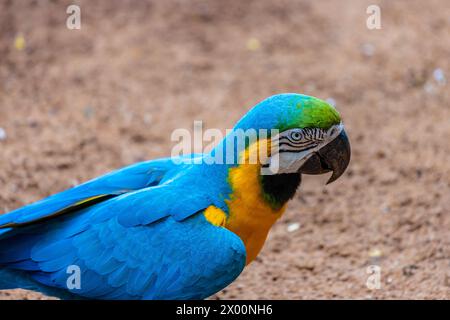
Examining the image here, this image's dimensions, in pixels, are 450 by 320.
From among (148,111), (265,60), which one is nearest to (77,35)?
(148,111)

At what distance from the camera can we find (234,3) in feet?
24.6

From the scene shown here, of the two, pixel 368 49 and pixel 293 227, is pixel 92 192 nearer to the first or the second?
pixel 293 227

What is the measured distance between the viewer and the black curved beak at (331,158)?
11.5 feet

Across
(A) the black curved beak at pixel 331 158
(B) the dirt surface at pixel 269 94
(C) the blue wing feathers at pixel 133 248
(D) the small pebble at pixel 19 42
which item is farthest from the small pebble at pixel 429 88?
(D) the small pebble at pixel 19 42

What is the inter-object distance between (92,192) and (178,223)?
0.58 m

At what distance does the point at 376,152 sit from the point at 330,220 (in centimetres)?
101

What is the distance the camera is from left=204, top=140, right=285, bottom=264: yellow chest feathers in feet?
11.4

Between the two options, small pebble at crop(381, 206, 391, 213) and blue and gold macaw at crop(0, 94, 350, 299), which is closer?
blue and gold macaw at crop(0, 94, 350, 299)

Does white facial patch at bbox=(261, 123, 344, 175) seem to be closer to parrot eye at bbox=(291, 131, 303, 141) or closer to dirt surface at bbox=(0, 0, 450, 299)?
parrot eye at bbox=(291, 131, 303, 141)

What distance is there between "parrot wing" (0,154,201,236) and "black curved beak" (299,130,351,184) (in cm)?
81

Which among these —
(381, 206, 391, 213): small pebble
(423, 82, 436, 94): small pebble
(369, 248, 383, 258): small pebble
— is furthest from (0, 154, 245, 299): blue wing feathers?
(423, 82, 436, 94): small pebble

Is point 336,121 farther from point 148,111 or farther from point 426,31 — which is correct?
point 426,31

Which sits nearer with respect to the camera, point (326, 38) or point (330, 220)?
point (330, 220)

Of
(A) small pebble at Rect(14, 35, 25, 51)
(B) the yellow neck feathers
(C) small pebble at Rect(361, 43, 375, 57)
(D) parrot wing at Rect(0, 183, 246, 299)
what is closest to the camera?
(D) parrot wing at Rect(0, 183, 246, 299)
